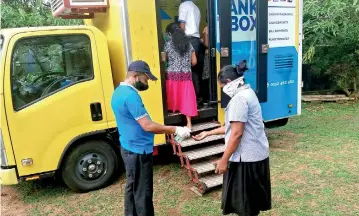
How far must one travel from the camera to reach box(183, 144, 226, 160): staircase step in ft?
14.2

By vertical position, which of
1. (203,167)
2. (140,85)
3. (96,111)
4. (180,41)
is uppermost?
(180,41)

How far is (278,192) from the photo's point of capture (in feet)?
13.4

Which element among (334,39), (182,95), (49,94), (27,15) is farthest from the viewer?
(334,39)

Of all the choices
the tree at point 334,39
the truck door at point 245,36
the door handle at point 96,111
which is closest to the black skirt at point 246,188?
the door handle at point 96,111

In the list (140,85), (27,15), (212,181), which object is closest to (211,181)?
(212,181)

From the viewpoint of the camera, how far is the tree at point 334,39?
848cm

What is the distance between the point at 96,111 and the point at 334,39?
26.4 feet

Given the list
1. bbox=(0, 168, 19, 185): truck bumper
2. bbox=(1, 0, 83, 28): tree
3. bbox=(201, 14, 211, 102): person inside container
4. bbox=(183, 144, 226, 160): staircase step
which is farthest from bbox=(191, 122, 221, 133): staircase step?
bbox=(1, 0, 83, 28): tree

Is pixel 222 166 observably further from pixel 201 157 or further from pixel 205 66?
pixel 205 66

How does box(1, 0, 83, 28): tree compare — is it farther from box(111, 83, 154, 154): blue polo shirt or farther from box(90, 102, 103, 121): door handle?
box(111, 83, 154, 154): blue polo shirt

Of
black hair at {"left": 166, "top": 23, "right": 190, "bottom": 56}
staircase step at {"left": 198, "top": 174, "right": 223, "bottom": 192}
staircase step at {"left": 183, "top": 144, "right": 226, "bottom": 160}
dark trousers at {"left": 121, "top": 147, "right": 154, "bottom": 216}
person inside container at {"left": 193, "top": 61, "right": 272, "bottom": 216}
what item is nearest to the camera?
person inside container at {"left": 193, "top": 61, "right": 272, "bottom": 216}

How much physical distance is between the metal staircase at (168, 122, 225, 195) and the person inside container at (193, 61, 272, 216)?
1.23m

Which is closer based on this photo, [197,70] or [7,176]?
[7,176]

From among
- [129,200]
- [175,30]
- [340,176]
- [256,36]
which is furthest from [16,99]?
[340,176]
